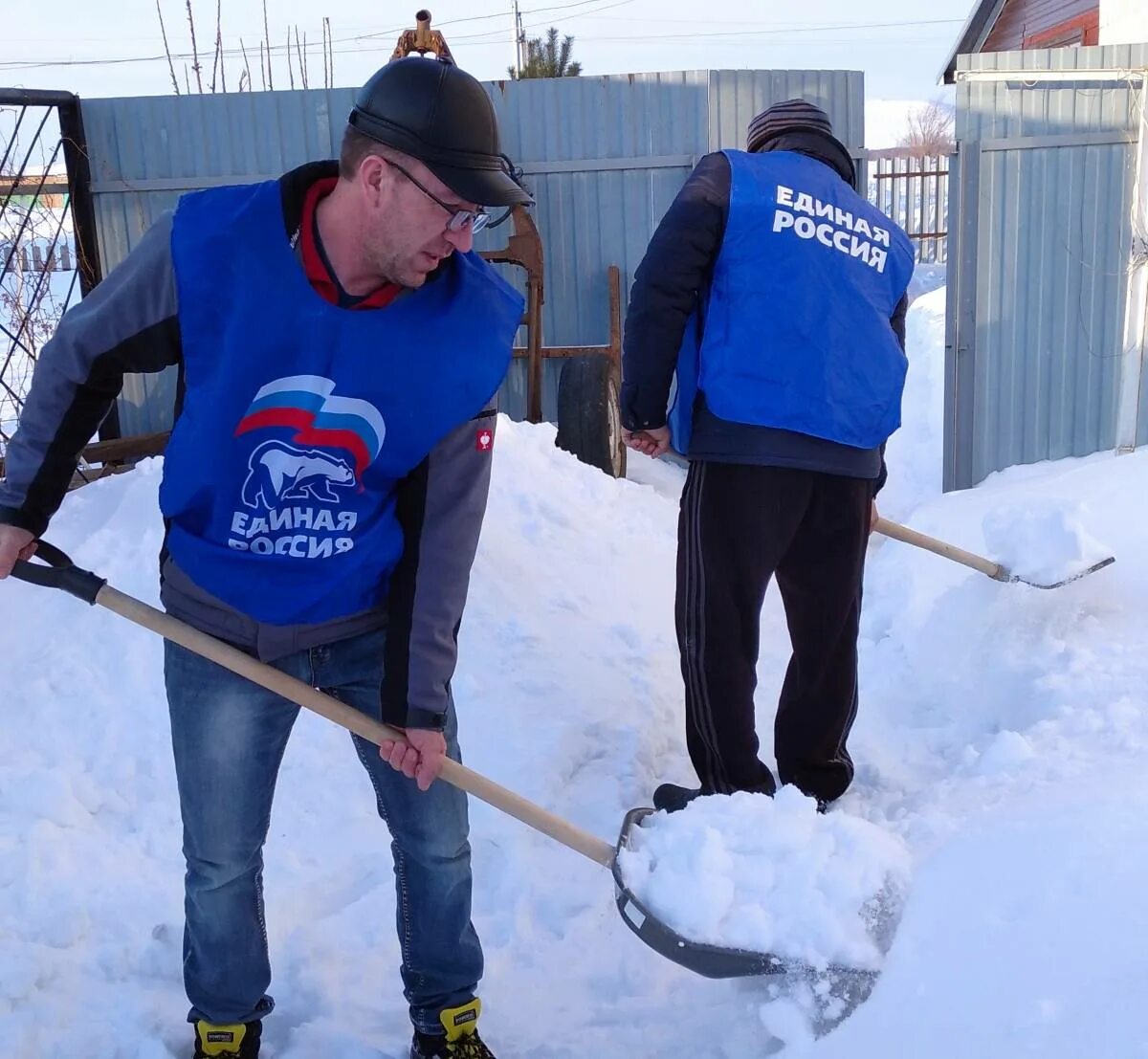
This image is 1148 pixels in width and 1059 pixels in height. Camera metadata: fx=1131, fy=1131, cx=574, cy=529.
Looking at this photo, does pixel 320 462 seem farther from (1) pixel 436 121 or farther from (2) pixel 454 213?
(1) pixel 436 121

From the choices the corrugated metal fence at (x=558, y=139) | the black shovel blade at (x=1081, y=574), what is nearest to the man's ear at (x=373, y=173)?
the black shovel blade at (x=1081, y=574)

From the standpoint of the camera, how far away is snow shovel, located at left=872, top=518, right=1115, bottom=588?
3732 millimetres

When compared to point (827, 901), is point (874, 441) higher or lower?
higher

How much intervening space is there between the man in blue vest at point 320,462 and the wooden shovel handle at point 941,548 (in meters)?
2.01

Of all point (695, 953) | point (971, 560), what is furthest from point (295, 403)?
point (971, 560)

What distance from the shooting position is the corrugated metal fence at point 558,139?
7516 mm

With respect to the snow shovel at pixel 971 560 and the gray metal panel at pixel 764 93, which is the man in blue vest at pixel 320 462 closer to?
the snow shovel at pixel 971 560

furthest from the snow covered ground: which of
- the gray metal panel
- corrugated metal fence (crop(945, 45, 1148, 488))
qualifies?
the gray metal panel

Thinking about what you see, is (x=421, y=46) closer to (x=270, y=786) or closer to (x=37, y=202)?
(x=37, y=202)

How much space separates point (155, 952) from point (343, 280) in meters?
1.60

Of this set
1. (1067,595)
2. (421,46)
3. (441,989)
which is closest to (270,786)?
(441,989)

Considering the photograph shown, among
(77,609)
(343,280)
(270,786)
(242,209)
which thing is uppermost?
(242,209)

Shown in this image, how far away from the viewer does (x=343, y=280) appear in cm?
178

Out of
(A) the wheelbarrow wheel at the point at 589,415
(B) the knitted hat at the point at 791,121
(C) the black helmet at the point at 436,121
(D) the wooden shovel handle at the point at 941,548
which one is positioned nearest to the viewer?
(C) the black helmet at the point at 436,121
